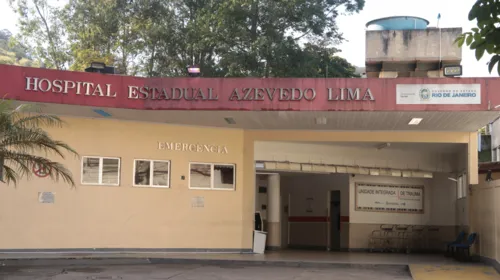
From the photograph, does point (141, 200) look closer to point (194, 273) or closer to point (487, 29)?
point (194, 273)

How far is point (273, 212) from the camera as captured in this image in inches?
939

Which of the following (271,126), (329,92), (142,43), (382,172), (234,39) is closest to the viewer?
(329,92)

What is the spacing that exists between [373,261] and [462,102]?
5084 mm

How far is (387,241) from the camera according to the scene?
23.9 meters

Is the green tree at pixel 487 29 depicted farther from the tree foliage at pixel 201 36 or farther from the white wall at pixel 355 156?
the tree foliage at pixel 201 36

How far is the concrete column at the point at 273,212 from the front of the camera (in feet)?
77.4

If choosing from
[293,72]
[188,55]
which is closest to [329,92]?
[293,72]

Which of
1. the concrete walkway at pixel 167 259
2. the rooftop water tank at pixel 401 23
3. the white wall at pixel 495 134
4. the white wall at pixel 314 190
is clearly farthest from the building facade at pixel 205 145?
the white wall at pixel 495 134

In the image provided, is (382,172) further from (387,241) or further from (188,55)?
(188,55)

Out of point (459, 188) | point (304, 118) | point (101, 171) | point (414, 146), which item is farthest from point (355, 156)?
point (101, 171)

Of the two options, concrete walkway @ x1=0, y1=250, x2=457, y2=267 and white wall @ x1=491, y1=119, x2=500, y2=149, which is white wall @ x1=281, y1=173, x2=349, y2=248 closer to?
concrete walkway @ x1=0, y1=250, x2=457, y2=267

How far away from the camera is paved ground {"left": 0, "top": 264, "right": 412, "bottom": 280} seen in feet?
45.0

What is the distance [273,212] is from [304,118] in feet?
21.4

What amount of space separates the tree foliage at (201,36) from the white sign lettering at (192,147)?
13855 mm
